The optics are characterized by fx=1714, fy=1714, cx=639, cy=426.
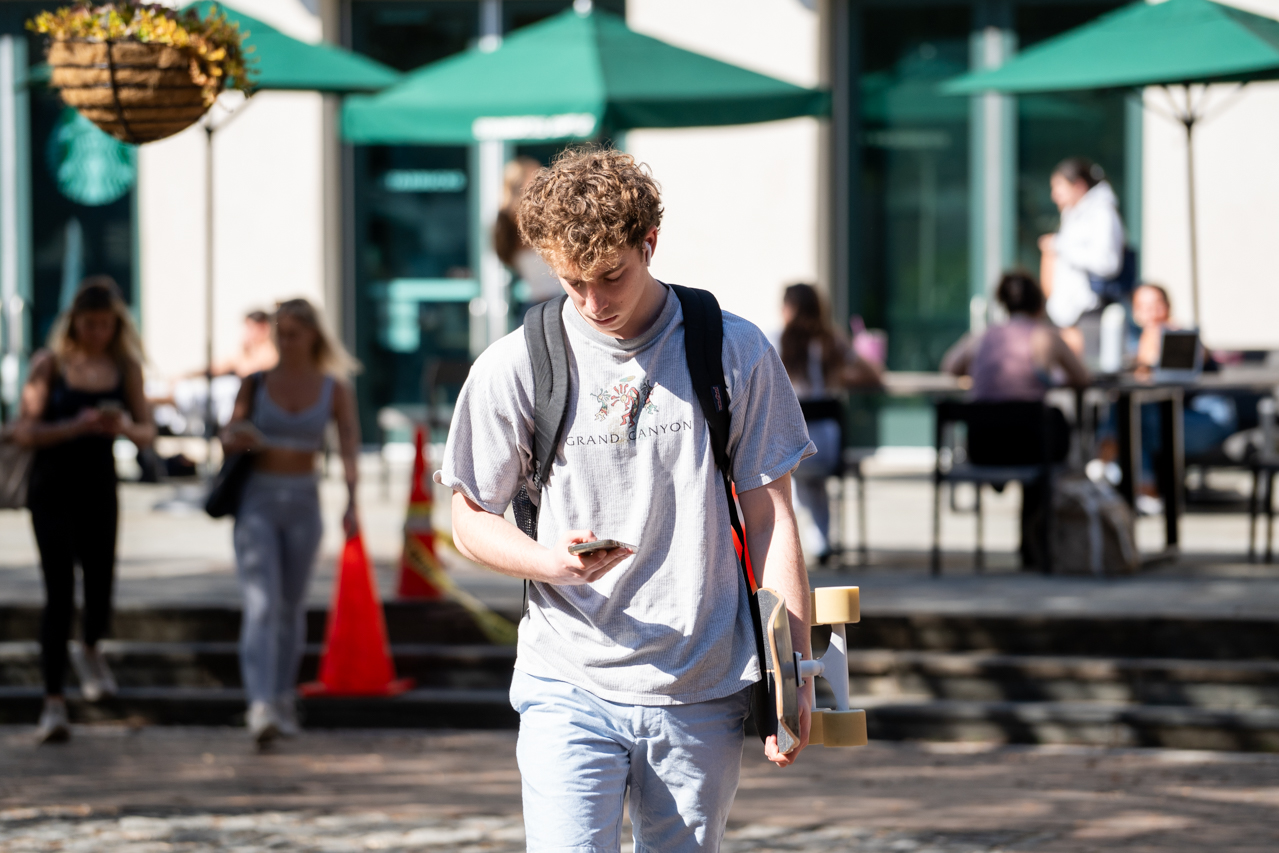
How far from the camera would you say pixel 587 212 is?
8.92 ft

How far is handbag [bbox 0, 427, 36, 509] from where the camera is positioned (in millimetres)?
6883

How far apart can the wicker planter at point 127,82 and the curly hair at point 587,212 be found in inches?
85.4

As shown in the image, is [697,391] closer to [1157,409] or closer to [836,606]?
[836,606]

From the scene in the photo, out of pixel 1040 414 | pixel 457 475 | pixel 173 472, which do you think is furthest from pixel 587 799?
pixel 173 472

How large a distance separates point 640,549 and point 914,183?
10.6m

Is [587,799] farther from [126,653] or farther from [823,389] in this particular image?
[823,389]

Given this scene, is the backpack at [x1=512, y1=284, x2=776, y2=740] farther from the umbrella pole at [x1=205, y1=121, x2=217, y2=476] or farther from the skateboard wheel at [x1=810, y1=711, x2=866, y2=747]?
the umbrella pole at [x1=205, y1=121, x2=217, y2=476]

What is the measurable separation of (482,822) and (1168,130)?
28.2 feet

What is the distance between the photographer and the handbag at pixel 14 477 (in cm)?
688

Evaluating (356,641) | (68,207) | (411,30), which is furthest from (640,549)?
(68,207)

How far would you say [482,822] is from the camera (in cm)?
551

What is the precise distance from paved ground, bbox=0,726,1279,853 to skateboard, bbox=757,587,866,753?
2.18m

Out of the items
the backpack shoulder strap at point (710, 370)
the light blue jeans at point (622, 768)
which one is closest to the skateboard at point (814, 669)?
the light blue jeans at point (622, 768)

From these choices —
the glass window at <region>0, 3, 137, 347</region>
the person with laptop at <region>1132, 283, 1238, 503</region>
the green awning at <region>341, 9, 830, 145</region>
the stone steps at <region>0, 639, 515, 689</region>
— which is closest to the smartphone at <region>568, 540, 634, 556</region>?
the stone steps at <region>0, 639, 515, 689</region>
